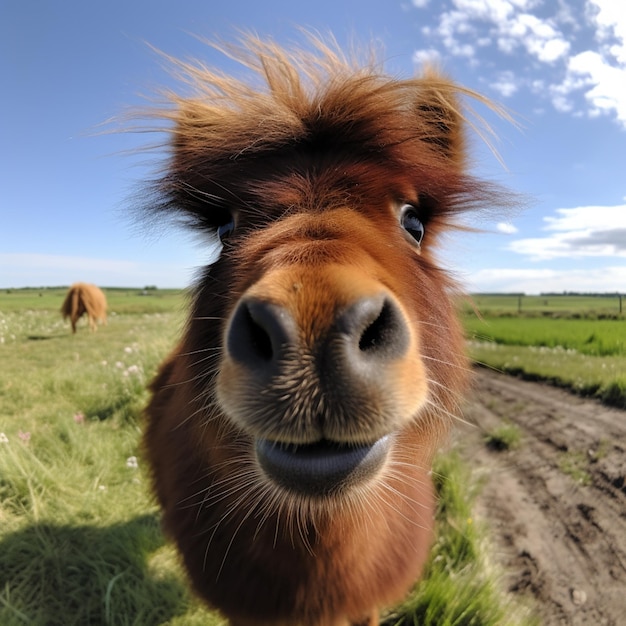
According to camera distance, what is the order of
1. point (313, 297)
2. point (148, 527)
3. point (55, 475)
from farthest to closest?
point (55, 475) < point (148, 527) < point (313, 297)

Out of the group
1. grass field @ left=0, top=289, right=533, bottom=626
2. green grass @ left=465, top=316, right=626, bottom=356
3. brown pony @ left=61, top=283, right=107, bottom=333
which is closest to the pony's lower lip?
green grass @ left=465, top=316, right=626, bottom=356

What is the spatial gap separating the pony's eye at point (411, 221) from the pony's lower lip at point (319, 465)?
1151 mm

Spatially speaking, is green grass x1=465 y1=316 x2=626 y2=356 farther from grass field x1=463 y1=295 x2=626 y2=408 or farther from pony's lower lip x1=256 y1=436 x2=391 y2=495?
pony's lower lip x1=256 y1=436 x2=391 y2=495

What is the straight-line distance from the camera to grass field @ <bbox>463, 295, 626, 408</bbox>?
5428mm

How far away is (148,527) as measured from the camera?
4.08 m

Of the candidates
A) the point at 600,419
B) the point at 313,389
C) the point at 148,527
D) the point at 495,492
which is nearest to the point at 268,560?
the point at 313,389

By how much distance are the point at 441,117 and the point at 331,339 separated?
203 cm

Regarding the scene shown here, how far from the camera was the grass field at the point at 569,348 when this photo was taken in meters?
5.43

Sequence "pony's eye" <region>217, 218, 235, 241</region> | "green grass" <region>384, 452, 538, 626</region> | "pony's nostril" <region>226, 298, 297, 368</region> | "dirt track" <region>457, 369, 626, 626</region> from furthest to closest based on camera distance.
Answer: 1. "dirt track" <region>457, 369, 626, 626</region>
2. "green grass" <region>384, 452, 538, 626</region>
3. "pony's eye" <region>217, 218, 235, 241</region>
4. "pony's nostril" <region>226, 298, 297, 368</region>

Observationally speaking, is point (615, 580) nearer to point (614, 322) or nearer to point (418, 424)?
point (418, 424)

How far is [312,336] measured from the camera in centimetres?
125

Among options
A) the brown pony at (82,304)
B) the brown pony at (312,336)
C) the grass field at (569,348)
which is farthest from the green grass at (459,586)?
the brown pony at (82,304)

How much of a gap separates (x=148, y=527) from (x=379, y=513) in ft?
9.28

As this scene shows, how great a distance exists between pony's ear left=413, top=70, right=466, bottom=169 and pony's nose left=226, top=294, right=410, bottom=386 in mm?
1605
